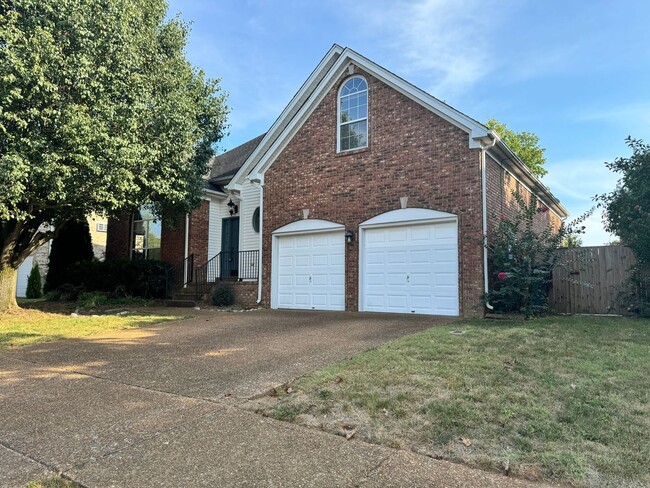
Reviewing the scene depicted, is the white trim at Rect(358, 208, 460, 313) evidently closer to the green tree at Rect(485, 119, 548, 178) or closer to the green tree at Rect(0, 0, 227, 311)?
the green tree at Rect(0, 0, 227, 311)

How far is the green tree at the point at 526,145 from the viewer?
1299 inches

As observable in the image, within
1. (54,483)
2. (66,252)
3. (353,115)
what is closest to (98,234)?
(66,252)

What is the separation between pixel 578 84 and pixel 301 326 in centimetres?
1175

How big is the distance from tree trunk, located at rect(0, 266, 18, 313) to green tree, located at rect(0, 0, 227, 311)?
0.03 meters

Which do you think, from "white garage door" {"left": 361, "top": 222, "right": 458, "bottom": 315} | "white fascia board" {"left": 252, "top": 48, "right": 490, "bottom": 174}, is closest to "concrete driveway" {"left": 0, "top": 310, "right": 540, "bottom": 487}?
"white garage door" {"left": 361, "top": 222, "right": 458, "bottom": 315}

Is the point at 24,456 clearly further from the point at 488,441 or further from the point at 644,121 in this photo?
the point at 644,121

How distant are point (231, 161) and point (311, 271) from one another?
961cm

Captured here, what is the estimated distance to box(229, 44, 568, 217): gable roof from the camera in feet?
34.7

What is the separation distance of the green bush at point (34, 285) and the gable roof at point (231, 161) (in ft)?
38.4

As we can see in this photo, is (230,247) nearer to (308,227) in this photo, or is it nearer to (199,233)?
(199,233)

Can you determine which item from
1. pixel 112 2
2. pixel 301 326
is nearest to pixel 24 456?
pixel 301 326

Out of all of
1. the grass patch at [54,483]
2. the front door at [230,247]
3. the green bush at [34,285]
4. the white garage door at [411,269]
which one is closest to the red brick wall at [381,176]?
the white garage door at [411,269]

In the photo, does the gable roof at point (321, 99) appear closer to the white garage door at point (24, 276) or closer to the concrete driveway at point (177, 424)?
the concrete driveway at point (177, 424)

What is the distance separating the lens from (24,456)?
3.28m
